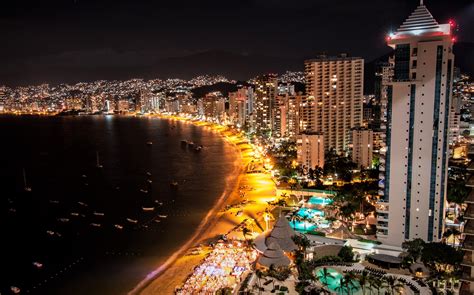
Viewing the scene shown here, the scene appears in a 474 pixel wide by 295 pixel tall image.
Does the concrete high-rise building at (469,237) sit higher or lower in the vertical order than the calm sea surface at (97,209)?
higher

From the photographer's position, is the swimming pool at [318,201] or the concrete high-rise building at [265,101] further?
the concrete high-rise building at [265,101]

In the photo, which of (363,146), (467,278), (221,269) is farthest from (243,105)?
(467,278)

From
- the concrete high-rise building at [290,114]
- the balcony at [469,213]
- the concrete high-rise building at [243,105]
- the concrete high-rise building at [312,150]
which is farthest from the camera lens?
the concrete high-rise building at [243,105]

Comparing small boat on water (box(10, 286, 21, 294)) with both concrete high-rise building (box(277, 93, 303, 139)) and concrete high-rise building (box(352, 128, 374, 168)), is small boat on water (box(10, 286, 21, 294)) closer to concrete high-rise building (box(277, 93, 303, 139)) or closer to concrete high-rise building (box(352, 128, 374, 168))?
concrete high-rise building (box(352, 128, 374, 168))

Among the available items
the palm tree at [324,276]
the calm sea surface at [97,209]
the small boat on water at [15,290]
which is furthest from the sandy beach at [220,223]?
the palm tree at [324,276]

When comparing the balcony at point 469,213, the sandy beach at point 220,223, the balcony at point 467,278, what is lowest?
the sandy beach at point 220,223

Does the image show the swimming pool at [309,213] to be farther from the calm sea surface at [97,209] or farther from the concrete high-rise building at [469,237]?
the concrete high-rise building at [469,237]

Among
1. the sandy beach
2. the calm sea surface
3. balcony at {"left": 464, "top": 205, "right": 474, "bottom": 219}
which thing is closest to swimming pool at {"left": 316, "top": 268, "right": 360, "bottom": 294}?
balcony at {"left": 464, "top": 205, "right": 474, "bottom": 219}

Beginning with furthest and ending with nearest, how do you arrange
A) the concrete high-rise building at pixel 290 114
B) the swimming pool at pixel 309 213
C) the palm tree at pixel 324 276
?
the concrete high-rise building at pixel 290 114 → the swimming pool at pixel 309 213 → the palm tree at pixel 324 276
